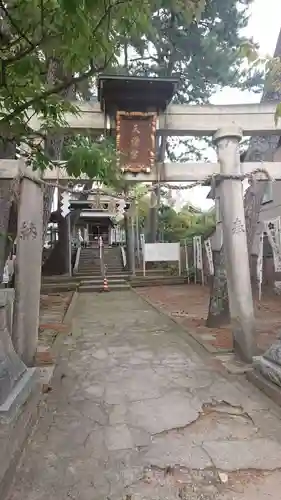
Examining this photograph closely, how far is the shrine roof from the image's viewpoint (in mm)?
5695

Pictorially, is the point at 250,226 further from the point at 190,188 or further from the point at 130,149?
the point at 130,149

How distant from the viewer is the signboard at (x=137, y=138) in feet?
19.4

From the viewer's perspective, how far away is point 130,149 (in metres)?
5.95

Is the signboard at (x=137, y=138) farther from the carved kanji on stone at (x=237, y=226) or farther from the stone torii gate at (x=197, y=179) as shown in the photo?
the carved kanji on stone at (x=237, y=226)

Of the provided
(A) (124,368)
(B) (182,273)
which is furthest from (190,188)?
(B) (182,273)

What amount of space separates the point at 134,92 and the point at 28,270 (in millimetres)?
3286

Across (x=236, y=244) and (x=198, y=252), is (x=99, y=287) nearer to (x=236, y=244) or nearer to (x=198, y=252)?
(x=198, y=252)

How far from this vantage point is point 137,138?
5.96 metres

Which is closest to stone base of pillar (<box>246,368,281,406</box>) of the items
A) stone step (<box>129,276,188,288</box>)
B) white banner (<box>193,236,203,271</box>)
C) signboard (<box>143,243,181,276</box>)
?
white banner (<box>193,236,203,271</box>)

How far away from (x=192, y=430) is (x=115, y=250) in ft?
78.1

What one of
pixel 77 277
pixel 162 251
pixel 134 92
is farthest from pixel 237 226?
pixel 77 277

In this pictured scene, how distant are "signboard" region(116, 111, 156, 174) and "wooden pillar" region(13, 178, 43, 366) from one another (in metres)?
1.54

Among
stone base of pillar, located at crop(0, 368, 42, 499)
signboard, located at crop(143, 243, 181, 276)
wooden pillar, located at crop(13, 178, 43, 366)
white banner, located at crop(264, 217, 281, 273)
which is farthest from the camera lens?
signboard, located at crop(143, 243, 181, 276)

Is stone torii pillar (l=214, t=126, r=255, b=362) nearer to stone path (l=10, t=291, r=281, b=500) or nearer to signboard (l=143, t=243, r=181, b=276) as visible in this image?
stone path (l=10, t=291, r=281, b=500)
